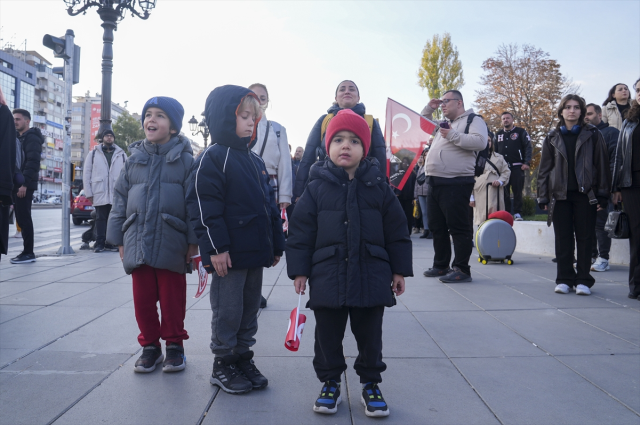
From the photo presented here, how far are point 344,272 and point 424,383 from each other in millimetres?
892

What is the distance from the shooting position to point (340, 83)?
4.79m

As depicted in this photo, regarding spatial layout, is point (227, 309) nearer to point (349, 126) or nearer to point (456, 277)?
point (349, 126)

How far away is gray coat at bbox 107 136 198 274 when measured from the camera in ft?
10.2

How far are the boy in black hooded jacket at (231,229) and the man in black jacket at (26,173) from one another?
19.4 feet

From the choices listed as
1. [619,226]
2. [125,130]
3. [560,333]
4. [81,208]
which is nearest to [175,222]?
[560,333]

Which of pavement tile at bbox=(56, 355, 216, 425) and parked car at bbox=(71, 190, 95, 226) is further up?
parked car at bbox=(71, 190, 95, 226)

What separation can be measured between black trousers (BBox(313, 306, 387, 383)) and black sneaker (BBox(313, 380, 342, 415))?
4 centimetres

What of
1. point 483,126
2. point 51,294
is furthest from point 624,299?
point 51,294

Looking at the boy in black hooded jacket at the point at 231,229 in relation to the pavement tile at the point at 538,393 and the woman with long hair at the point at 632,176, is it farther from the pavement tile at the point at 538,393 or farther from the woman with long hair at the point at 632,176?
the woman with long hair at the point at 632,176

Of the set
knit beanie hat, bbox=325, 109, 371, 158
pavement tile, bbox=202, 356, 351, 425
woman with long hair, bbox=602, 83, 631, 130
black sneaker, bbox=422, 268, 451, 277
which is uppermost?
woman with long hair, bbox=602, 83, 631, 130

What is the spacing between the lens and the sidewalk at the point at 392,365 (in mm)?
2480

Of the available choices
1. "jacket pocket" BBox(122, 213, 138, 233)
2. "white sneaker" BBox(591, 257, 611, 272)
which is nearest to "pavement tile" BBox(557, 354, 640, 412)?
"jacket pocket" BBox(122, 213, 138, 233)

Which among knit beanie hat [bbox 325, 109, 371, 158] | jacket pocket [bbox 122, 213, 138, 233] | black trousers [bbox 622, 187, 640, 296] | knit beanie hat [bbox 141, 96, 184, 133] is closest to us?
knit beanie hat [bbox 325, 109, 371, 158]

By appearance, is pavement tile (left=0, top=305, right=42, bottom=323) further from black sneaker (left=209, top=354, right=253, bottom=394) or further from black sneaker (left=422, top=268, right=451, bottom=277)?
black sneaker (left=422, top=268, right=451, bottom=277)
